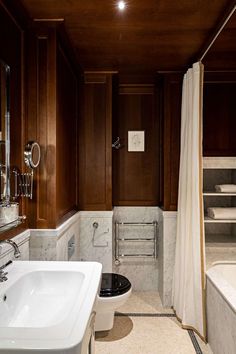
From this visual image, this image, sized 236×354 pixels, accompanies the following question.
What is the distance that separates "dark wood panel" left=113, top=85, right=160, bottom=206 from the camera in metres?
3.23

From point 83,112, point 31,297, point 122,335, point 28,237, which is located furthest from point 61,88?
point 122,335

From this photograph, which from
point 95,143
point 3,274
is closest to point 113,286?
point 3,274

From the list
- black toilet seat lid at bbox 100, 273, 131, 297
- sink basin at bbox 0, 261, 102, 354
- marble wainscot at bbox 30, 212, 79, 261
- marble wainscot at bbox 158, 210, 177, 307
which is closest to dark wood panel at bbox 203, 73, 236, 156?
marble wainscot at bbox 158, 210, 177, 307

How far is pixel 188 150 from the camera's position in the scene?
8.28ft

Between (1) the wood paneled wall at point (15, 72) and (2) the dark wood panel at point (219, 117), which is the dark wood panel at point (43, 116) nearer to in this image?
(1) the wood paneled wall at point (15, 72)

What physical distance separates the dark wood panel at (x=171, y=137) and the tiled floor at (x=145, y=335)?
1027 mm

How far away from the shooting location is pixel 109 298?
2191 mm

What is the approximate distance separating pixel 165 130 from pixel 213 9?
1217mm

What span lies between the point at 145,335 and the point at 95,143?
1827mm

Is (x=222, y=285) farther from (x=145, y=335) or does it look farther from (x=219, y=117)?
(x=219, y=117)

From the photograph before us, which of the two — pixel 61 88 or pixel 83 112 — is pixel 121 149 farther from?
pixel 61 88

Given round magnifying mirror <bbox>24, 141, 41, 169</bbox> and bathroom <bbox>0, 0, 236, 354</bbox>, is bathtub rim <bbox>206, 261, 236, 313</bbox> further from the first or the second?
round magnifying mirror <bbox>24, 141, 41, 169</bbox>

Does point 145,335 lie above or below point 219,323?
below

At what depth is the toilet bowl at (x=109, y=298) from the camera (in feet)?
7.21
